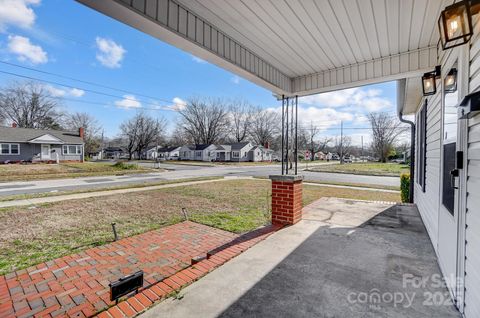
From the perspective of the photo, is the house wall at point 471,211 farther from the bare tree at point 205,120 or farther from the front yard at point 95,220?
the bare tree at point 205,120

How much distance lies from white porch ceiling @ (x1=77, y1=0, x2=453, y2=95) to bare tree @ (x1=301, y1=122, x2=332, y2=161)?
48.7 m

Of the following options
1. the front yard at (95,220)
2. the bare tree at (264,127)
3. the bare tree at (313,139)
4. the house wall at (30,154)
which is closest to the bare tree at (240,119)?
the bare tree at (264,127)

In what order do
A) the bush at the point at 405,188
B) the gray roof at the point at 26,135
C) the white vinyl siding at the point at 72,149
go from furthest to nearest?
the white vinyl siding at the point at 72,149
the gray roof at the point at 26,135
the bush at the point at 405,188

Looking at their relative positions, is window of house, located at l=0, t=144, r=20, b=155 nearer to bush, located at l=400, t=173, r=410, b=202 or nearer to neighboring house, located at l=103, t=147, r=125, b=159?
bush, located at l=400, t=173, r=410, b=202

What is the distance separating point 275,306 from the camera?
1953 mm

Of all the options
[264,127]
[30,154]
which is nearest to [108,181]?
[30,154]

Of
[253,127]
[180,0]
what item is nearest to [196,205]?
[180,0]

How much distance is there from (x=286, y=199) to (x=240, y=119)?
155 ft

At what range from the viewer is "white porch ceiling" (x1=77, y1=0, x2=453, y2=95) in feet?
7.39

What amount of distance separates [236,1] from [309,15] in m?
0.81

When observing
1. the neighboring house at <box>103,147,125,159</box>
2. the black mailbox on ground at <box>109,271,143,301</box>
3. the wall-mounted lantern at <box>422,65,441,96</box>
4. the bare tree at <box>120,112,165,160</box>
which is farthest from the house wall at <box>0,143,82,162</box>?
the neighboring house at <box>103,147,125,159</box>

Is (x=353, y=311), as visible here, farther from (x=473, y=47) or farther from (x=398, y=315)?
(x=473, y=47)

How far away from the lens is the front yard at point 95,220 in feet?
12.4

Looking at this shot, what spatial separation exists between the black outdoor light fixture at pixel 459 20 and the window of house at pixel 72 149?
113ft
